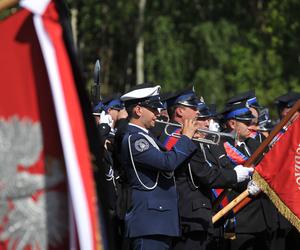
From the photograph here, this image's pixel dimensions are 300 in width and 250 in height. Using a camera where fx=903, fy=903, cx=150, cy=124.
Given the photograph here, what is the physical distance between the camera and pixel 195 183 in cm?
797

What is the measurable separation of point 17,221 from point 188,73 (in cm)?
3279

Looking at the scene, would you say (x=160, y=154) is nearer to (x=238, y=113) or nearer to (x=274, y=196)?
(x=274, y=196)

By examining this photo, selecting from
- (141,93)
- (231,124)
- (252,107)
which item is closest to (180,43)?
(252,107)

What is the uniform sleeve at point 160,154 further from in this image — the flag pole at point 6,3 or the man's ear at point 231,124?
the flag pole at point 6,3

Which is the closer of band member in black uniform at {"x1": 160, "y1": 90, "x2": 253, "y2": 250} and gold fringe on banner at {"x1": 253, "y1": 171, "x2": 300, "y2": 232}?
band member in black uniform at {"x1": 160, "y1": 90, "x2": 253, "y2": 250}

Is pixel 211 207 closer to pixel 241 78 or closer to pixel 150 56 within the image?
pixel 241 78

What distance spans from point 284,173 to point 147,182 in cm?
142

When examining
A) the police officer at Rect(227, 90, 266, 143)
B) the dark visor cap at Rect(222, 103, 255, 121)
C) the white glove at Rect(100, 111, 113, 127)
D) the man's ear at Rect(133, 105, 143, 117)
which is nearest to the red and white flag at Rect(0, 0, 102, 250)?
the man's ear at Rect(133, 105, 143, 117)

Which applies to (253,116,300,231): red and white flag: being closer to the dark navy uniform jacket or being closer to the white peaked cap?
the dark navy uniform jacket

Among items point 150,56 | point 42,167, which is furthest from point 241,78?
point 42,167

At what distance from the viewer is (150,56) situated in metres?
36.0

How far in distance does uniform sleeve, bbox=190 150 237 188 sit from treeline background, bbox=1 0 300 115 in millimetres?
22460

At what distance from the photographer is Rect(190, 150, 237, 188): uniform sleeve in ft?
25.6

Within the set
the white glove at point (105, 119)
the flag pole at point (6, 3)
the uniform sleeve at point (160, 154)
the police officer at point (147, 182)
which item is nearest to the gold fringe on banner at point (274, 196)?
the police officer at point (147, 182)
